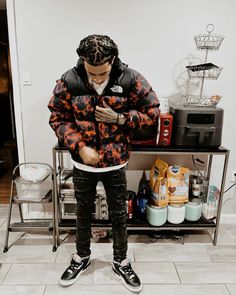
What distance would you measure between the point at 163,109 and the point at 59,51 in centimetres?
85

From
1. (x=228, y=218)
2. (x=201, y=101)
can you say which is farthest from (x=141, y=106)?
(x=228, y=218)

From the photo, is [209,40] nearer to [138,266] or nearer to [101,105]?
[101,105]

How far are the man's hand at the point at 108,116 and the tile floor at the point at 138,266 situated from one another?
38.5 inches

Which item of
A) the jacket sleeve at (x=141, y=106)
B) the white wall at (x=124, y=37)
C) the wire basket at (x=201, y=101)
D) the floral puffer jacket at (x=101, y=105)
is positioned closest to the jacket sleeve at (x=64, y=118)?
the floral puffer jacket at (x=101, y=105)

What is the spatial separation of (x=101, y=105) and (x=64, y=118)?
0.23 meters

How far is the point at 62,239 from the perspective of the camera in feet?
6.72

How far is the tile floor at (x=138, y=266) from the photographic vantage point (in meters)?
1.57

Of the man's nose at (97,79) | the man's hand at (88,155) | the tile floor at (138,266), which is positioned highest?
the man's nose at (97,79)

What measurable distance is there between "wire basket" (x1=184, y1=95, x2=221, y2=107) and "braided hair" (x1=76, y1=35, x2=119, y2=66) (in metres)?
0.88

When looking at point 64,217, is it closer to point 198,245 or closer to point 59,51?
point 198,245

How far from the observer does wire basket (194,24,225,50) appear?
1.84m

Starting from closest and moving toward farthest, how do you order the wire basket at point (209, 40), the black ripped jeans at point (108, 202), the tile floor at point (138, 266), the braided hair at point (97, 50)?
the braided hair at point (97, 50) < the black ripped jeans at point (108, 202) < the tile floor at point (138, 266) < the wire basket at point (209, 40)

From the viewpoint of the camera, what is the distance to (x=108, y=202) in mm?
1554

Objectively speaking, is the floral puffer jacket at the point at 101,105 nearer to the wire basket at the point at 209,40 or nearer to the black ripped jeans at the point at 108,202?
the black ripped jeans at the point at 108,202
